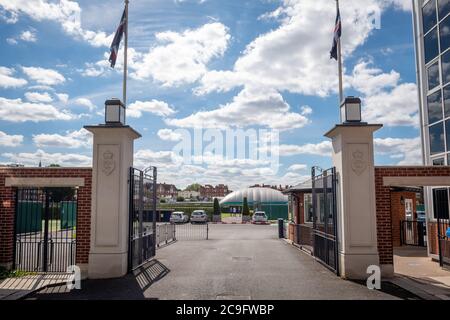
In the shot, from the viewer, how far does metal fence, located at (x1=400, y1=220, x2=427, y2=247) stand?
64.4 feet

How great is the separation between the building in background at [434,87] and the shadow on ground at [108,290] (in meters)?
10.6

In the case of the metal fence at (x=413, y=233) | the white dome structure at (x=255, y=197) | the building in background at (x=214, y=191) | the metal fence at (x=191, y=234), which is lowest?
the metal fence at (x=191, y=234)

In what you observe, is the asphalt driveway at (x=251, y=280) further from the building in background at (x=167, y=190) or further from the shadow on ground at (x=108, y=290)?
the building in background at (x=167, y=190)

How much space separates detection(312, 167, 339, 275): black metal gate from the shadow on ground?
513cm

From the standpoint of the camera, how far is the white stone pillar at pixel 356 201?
1089 cm

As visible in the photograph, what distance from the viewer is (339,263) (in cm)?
1128

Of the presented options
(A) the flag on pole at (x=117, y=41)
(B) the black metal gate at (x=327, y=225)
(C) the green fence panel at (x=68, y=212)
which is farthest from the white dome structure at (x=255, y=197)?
(A) the flag on pole at (x=117, y=41)

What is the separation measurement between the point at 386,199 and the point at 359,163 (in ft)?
4.40

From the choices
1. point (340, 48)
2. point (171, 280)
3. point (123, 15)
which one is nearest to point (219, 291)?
point (171, 280)

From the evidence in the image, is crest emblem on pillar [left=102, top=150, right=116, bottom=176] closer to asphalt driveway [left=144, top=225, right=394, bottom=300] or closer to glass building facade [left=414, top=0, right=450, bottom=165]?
asphalt driveway [left=144, top=225, right=394, bottom=300]

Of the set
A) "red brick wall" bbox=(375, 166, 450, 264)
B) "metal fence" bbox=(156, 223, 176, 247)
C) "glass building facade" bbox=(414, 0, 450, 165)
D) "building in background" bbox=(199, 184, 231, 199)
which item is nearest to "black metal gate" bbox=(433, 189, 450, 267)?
"glass building facade" bbox=(414, 0, 450, 165)

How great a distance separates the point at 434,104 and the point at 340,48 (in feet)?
17.3

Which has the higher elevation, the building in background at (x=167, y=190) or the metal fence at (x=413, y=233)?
the building in background at (x=167, y=190)
